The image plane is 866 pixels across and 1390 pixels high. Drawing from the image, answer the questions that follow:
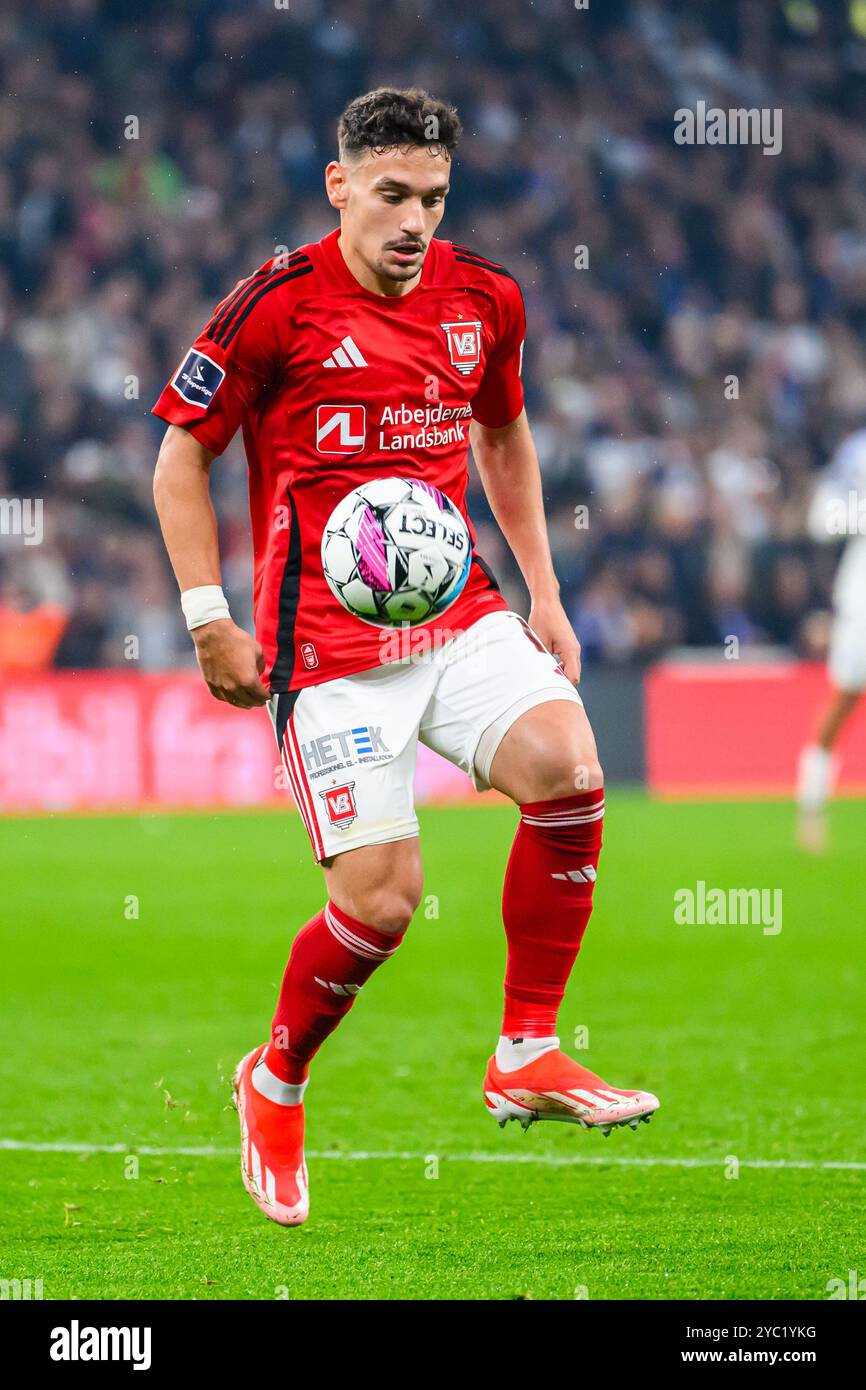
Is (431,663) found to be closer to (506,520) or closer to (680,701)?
(506,520)

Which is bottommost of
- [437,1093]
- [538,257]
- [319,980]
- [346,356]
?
[437,1093]

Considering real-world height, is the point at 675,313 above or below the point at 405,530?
above

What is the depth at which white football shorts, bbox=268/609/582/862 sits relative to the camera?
4.20 m

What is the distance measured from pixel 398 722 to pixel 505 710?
0.23 metres

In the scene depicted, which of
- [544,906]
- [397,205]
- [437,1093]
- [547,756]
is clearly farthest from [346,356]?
[437,1093]

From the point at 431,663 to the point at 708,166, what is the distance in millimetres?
15940

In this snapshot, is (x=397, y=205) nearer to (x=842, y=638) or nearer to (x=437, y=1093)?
(x=437, y=1093)

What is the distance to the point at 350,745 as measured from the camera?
166 inches

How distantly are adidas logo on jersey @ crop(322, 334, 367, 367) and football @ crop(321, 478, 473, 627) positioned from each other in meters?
0.26

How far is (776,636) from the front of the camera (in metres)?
15.9

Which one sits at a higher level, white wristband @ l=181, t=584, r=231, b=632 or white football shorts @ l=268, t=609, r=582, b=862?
white wristband @ l=181, t=584, r=231, b=632

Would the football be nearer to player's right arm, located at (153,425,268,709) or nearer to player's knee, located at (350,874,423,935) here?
player's right arm, located at (153,425,268,709)

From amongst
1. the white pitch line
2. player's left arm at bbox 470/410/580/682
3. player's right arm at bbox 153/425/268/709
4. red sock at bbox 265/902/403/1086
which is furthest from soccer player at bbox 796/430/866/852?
player's right arm at bbox 153/425/268/709
